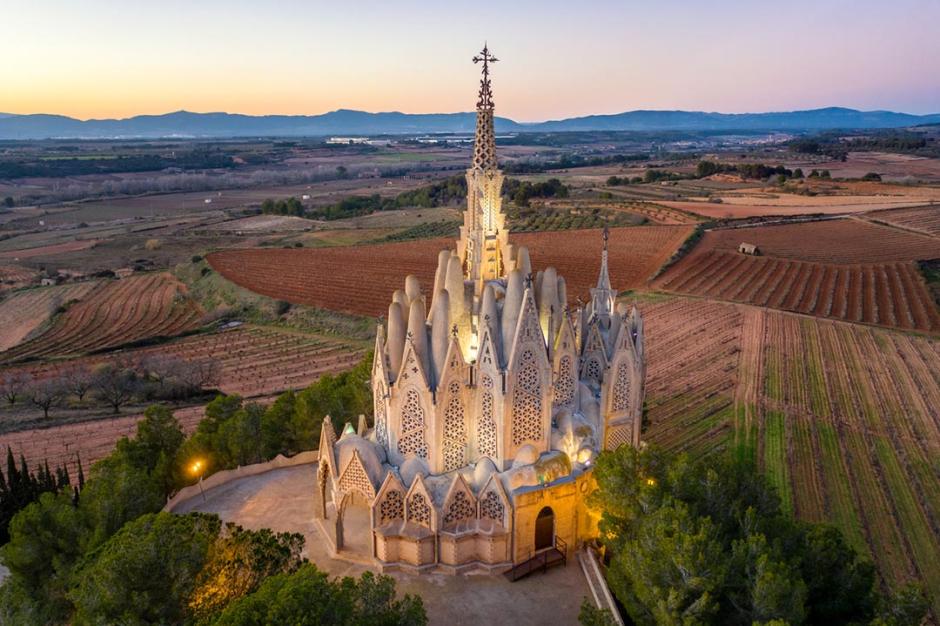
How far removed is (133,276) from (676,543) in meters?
105

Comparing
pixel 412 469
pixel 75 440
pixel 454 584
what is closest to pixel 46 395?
pixel 75 440

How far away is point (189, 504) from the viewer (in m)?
28.7

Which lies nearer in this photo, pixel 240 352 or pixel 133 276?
pixel 240 352

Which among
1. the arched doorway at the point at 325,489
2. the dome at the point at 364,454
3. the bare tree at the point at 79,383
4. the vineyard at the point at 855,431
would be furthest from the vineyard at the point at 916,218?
the bare tree at the point at 79,383

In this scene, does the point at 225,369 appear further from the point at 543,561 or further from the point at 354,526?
the point at 543,561

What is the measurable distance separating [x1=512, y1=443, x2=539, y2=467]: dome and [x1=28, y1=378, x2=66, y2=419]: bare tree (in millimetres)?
42573

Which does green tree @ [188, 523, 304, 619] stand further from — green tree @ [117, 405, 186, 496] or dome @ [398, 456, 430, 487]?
green tree @ [117, 405, 186, 496]

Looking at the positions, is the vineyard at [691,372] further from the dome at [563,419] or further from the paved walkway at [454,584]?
the paved walkway at [454,584]

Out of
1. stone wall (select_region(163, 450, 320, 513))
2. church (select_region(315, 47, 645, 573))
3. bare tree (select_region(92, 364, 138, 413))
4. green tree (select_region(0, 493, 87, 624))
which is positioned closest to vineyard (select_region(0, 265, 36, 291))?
bare tree (select_region(92, 364, 138, 413))

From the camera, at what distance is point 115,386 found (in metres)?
51.9

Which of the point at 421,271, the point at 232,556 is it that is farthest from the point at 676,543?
the point at 421,271

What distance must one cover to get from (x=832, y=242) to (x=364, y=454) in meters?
95.0

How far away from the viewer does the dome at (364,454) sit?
24641 millimetres

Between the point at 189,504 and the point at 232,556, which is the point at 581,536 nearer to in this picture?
the point at 232,556
